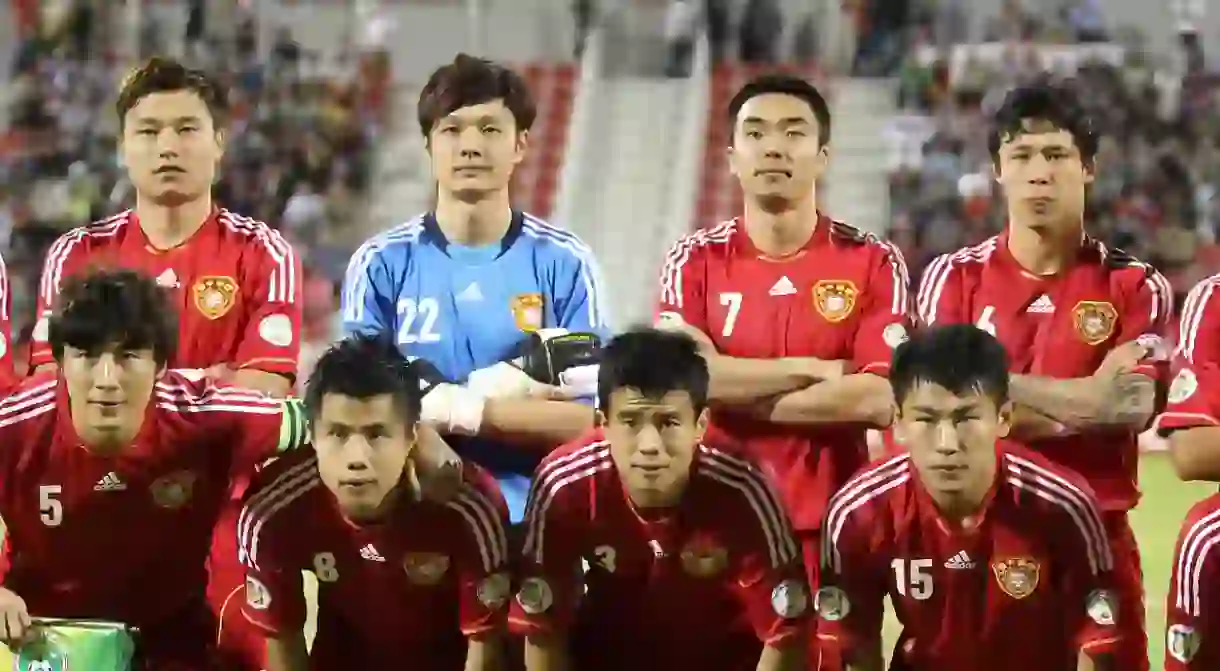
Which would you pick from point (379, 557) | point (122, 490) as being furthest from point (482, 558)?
point (122, 490)

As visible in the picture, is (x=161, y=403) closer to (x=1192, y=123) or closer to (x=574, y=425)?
(x=574, y=425)

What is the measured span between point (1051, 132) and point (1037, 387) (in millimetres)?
632

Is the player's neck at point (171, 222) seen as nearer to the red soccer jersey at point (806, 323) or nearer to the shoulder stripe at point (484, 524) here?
the shoulder stripe at point (484, 524)

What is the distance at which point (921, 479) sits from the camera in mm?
3520

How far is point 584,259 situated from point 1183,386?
58.0 inches

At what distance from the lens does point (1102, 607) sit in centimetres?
349

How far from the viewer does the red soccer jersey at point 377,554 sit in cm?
367

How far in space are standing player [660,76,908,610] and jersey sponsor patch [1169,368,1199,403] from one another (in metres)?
0.65

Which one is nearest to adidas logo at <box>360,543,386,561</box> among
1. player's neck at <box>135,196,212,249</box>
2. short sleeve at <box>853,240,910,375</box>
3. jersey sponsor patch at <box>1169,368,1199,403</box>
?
player's neck at <box>135,196,212,249</box>

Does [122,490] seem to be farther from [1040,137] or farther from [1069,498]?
[1040,137]

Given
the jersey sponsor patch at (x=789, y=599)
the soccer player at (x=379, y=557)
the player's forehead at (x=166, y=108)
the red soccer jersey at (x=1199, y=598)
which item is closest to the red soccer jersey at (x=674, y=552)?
the jersey sponsor patch at (x=789, y=599)

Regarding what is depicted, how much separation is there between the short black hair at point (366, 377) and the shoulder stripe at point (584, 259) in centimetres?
61

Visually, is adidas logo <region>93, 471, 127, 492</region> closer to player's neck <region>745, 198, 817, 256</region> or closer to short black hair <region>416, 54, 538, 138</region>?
short black hair <region>416, 54, 538, 138</region>

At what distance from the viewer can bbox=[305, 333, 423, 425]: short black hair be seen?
3.49m
